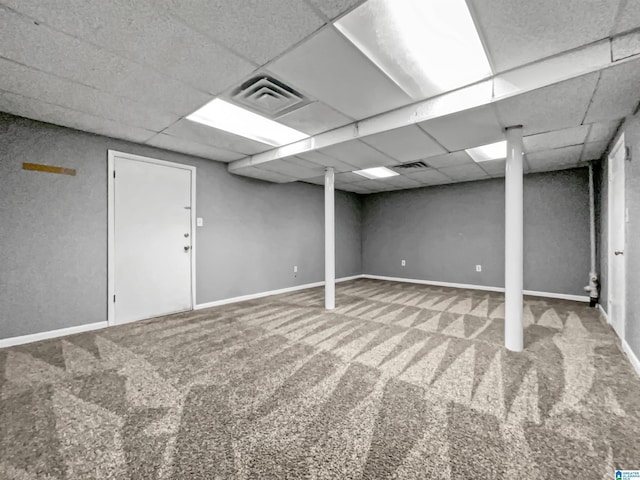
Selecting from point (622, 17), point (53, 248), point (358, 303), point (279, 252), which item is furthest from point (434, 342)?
point (53, 248)

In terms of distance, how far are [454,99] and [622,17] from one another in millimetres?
1008

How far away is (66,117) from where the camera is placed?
2953 millimetres

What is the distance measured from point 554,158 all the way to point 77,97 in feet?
20.1

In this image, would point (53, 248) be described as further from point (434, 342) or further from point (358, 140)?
point (434, 342)

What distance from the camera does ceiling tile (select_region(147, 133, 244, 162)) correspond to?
3604mm

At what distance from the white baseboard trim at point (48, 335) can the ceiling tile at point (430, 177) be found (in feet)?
18.4

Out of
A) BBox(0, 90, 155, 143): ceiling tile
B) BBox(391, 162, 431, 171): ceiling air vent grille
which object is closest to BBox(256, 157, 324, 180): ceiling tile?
BBox(391, 162, 431, 171): ceiling air vent grille

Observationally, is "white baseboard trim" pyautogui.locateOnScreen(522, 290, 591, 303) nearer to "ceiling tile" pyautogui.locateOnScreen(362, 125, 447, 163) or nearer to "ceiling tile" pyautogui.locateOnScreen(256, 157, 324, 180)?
"ceiling tile" pyautogui.locateOnScreen(362, 125, 447, 163)

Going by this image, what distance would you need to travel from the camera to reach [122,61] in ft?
6.59

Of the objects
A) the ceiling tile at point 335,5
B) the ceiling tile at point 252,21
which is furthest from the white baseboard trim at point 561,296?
the ceiling tile at point 252,21

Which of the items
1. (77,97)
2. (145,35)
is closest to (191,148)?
(77,97)

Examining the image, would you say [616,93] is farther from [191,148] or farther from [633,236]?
[191,148]

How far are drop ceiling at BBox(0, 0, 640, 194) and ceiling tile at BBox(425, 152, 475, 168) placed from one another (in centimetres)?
64

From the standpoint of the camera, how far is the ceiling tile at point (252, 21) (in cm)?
152
